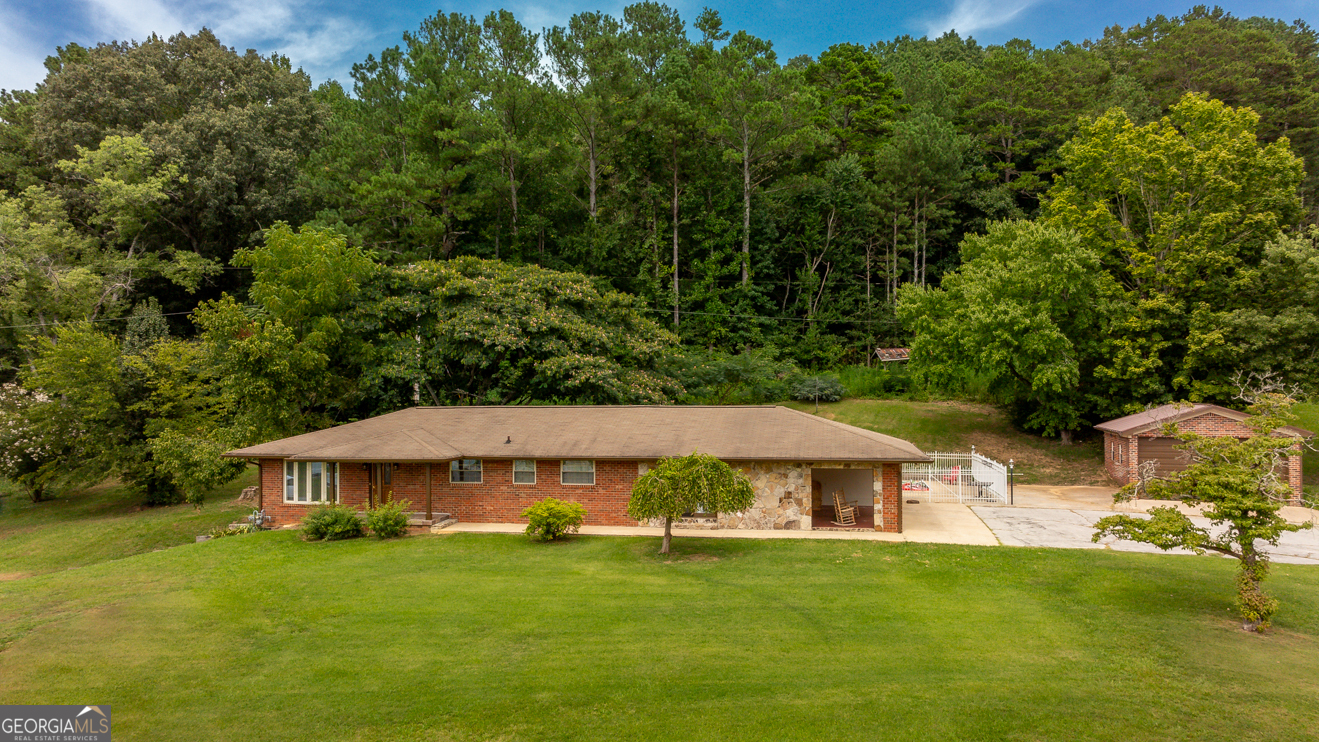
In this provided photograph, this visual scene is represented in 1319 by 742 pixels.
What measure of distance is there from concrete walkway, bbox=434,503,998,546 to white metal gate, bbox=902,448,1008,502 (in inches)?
106

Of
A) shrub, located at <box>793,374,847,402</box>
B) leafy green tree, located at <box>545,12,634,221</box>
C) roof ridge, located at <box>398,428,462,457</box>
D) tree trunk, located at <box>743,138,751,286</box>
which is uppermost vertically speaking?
leafy green tree, located at <box>545,12,634,221</box>

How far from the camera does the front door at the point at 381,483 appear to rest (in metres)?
19.2

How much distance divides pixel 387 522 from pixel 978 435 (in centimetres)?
2563

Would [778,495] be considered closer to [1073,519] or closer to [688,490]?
[688,490]

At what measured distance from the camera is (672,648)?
1009 centimetres

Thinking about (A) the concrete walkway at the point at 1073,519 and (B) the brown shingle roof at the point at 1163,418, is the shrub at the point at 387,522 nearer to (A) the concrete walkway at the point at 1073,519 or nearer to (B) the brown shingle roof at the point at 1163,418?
(A) the concrete walkway at the point at 1073,519

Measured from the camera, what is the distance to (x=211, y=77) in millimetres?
43781

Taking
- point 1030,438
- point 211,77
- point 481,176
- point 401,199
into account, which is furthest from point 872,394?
point 211,77

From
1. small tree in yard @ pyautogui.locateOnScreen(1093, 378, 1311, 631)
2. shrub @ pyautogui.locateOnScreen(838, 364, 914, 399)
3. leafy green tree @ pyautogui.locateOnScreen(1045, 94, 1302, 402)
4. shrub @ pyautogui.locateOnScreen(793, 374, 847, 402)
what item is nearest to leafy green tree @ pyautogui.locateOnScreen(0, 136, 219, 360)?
shrub @ pyautogui.locateOnScreen(793, 374, 847, 402)

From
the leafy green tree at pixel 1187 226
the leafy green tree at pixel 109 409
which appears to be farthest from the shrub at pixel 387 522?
the leafy green tree at pixel 1187 226

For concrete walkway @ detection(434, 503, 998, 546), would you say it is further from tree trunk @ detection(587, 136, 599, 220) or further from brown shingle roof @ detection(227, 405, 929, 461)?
tree trunk @ detection(587, 136, 599, 220)

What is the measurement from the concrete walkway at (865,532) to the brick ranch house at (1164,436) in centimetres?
747

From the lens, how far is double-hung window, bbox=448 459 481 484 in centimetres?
1923

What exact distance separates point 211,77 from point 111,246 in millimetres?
13793
